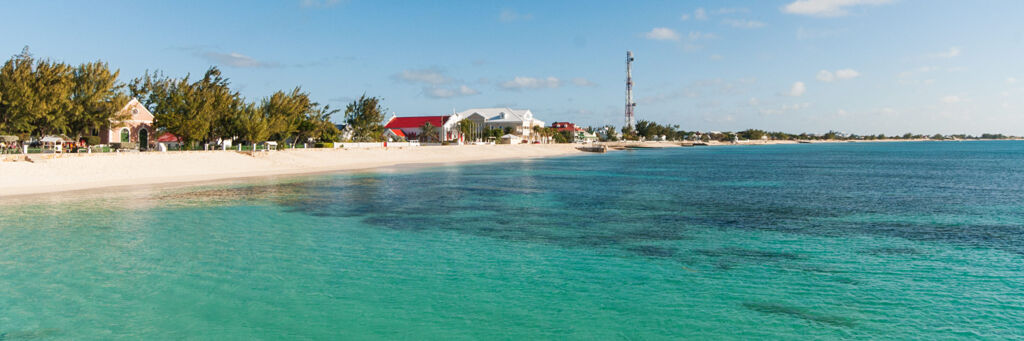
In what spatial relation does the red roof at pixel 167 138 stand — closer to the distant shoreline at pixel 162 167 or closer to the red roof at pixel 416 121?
the distant shoreline at pixel 162 167

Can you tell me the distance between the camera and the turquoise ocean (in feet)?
36.0

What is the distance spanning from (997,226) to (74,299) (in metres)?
30.9

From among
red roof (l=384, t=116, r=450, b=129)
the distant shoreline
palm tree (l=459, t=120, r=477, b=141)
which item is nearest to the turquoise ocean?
the distant shoreline

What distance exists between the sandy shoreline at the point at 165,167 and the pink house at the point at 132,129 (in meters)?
11.6

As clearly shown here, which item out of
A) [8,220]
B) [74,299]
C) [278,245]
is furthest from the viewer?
[8,220]

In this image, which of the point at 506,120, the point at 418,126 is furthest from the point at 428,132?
the point at 506,120

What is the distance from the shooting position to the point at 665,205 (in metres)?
30.0

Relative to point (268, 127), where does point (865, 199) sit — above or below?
below

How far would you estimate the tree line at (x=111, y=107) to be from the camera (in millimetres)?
46375

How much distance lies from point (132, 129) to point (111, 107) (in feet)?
→ 18.4

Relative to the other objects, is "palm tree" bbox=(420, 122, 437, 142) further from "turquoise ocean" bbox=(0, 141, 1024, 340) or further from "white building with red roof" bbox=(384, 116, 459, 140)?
"turquoise ocean" bbox=(0, 141, 1024, 340)

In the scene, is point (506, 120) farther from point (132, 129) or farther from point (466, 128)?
point (132, 129)

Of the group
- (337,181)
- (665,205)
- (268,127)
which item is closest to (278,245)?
(665,205)

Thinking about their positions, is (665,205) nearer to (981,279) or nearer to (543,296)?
(981,279)
